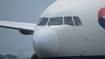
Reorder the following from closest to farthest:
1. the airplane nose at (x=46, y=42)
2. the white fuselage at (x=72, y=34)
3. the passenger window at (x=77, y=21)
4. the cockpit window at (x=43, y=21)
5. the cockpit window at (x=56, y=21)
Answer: the airplane nose at (x=46, y=42) → the white fuselage at (x=72, y=34) → the cockpit window at (x=56, y=21) → the passenger window at (x=77, y=21) → the cockpit window at (x=43, y=21)

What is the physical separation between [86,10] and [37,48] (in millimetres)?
3144

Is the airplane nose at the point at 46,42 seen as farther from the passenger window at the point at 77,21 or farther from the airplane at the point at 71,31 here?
the passenger window at the point at 77,21

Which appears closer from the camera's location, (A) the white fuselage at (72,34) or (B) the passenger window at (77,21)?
(A) the white fuselage at (72,34)

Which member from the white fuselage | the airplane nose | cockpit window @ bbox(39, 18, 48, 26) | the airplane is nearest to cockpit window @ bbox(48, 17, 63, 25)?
the airplane

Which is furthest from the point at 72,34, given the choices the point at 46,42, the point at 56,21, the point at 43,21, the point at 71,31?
the point at 43,21

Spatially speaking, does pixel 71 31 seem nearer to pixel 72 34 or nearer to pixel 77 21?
pixel 72 34

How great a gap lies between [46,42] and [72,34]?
4.40 feet

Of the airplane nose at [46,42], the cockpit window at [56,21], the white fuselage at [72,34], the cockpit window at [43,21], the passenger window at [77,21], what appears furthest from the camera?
the cockpit window at [43,21]

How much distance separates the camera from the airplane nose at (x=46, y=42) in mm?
13977

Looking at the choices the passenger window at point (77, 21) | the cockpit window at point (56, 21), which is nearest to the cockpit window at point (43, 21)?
the cockpit window at point (56, 21)

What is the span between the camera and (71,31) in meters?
14.5

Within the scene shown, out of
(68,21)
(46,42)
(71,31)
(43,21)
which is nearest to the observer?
(46,42)

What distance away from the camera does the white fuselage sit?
46.4 feet

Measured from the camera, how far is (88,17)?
1527cm
